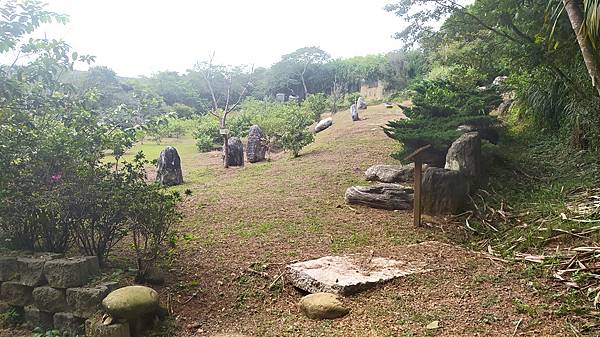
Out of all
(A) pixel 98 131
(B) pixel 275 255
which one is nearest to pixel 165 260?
(B) pixel 275 255

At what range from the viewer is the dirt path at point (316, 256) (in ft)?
9.75

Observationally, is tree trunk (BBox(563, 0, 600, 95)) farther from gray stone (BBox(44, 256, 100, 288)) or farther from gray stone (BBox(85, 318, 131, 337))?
gray stone (BBox(44, 256, 100, 288))

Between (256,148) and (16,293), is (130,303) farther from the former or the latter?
(256,148)

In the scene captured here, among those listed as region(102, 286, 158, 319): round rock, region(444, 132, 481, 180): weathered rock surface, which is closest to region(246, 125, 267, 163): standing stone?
region(444, 132, 481, 180): weathered rock surface

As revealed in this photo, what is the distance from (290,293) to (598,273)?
2.32 meters

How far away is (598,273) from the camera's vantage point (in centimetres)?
324

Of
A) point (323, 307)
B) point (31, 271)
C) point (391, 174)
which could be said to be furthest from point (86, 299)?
point (391, 174)

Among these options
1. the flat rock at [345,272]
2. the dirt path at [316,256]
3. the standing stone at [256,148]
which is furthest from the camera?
the standing stone at [256,148]

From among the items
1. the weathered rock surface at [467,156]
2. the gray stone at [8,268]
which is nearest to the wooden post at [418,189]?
the weathered rock surface at [467,156]

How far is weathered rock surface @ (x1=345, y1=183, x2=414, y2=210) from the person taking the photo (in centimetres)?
615

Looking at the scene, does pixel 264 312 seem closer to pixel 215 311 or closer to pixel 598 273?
pixel 215 311

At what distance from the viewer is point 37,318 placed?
12.5ft

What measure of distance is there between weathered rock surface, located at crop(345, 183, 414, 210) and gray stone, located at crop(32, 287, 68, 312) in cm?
385

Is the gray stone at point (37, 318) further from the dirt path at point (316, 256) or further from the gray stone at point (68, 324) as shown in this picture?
the dirt path at point (316, 256)
